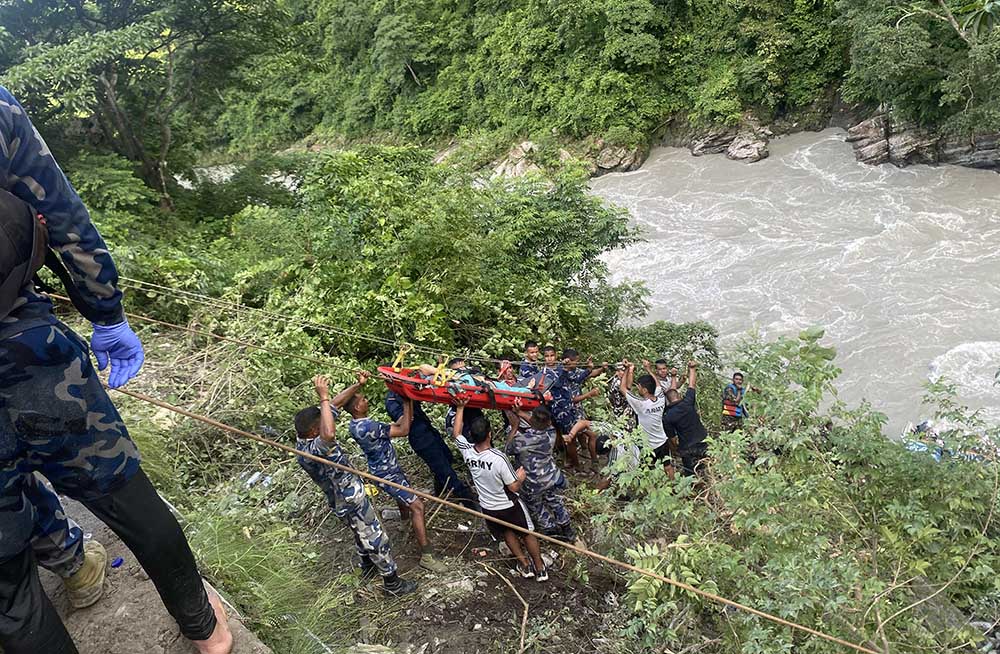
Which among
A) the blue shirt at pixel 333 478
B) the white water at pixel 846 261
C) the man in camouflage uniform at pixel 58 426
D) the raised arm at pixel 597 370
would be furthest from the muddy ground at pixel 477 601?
the white water at pixel 846 261

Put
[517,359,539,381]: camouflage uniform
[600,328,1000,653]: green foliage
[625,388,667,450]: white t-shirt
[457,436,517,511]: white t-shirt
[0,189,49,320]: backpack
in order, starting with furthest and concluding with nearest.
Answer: [625,388,667,450]: white t-shirt
[517,359,539,381]: camouflage uniform
[457,436,517,511]: white t-shirt
[600,328,1000,653]: green foliage
[0,189,49,320]: backpack

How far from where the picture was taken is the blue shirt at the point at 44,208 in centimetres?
142

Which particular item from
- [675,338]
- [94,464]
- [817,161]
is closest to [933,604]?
[94,464]

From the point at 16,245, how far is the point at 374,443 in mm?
2405

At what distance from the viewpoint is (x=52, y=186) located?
1482mm

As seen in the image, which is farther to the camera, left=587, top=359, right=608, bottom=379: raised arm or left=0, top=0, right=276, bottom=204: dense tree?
left=0, top=0, right=276, bottom=204: dense tree

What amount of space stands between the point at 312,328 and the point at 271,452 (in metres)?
1.39

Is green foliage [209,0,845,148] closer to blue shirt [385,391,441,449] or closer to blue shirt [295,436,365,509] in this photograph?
blue shirt [385,391,441,449]

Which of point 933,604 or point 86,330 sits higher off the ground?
point 86,330

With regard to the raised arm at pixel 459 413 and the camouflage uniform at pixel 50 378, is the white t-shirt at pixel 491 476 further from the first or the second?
the camouflage uniform at pixel 50 378

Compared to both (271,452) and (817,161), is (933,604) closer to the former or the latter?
(271,452)

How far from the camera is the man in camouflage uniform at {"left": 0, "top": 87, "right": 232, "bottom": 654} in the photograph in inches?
57.1

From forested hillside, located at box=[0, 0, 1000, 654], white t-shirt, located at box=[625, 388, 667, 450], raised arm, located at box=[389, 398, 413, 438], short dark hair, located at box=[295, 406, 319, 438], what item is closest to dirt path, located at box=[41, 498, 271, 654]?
forested hillside, located at box=[0, 0, 1000, 654]

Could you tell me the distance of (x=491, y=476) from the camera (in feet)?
11.5
